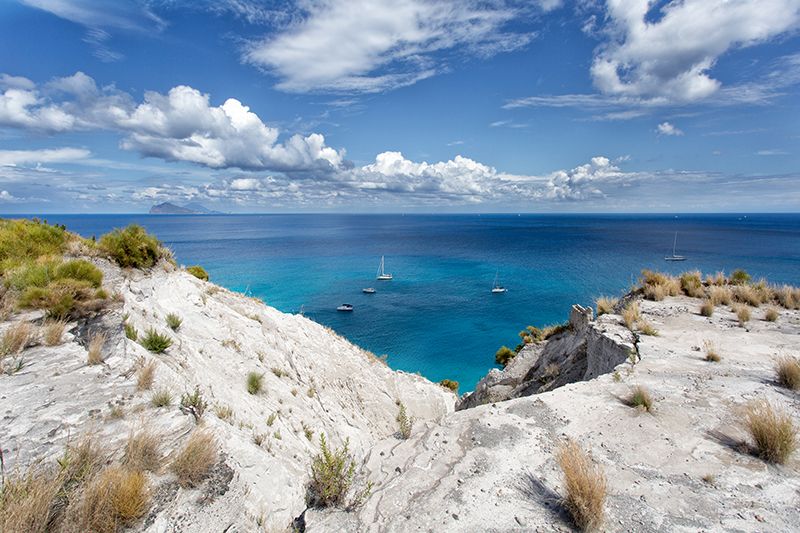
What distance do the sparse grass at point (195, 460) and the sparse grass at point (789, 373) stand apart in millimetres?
12327

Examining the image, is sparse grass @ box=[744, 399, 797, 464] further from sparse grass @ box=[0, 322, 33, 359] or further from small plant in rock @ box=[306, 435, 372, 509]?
sparse grass @ box=[0, 322, 33, 359]

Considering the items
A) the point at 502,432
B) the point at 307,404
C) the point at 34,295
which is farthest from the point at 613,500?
the point at 34,295

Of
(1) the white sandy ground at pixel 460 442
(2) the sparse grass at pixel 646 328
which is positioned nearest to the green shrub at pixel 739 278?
(1) the white sandy ground at pixel 460 442

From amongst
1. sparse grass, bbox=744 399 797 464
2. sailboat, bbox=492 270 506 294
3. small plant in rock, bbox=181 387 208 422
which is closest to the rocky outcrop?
sparse grass, bbox=744 399 797 464

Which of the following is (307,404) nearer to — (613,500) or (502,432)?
(502,432)

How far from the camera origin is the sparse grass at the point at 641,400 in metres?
7.40

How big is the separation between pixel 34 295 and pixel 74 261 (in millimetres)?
2060

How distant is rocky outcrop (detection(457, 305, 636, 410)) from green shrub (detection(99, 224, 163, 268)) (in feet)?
56.6

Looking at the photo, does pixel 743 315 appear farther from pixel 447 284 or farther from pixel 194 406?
pixel 447 284

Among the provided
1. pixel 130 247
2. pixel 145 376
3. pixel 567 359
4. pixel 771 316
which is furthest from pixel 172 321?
pixel 771 316

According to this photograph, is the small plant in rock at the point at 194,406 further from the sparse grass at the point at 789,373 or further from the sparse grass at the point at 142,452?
the sparse grass at the point at 789,373

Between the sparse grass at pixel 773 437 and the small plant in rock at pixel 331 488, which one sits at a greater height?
the sparse grass at pixel 773 437

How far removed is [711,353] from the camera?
32.2 feet

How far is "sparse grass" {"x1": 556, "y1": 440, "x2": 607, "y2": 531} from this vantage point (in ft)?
14.5
